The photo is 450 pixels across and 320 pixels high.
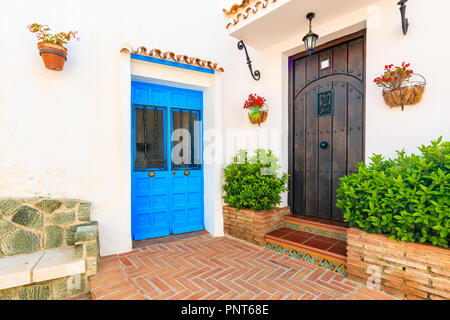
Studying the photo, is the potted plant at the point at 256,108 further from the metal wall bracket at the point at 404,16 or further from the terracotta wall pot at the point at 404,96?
the metal wall bracket at the point at 404,16

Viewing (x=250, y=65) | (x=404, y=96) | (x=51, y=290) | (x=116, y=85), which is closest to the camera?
(x=51, y=290)

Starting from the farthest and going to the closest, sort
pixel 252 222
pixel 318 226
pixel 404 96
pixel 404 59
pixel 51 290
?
pixel 252 222 < pixel 318 226 < pixel 404 59 < pixel 404 96 < pixel 51 290

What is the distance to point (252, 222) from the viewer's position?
3.95m

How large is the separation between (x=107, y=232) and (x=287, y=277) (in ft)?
8.56

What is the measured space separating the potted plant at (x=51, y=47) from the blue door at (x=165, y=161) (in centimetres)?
→ 112

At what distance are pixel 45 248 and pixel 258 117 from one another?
381 centimetres

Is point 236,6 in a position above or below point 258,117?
above

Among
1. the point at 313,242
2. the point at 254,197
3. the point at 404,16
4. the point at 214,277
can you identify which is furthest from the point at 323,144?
the point at 214,277

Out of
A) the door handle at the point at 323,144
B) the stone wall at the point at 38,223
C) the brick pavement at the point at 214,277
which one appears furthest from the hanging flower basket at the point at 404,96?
the stone wall at the point at 38,223

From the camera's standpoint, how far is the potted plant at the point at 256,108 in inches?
173

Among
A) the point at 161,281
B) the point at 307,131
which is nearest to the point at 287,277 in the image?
the point at 161,281

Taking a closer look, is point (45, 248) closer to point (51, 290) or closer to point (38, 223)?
point (38, 223)

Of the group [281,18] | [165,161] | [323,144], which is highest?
[281,18]
